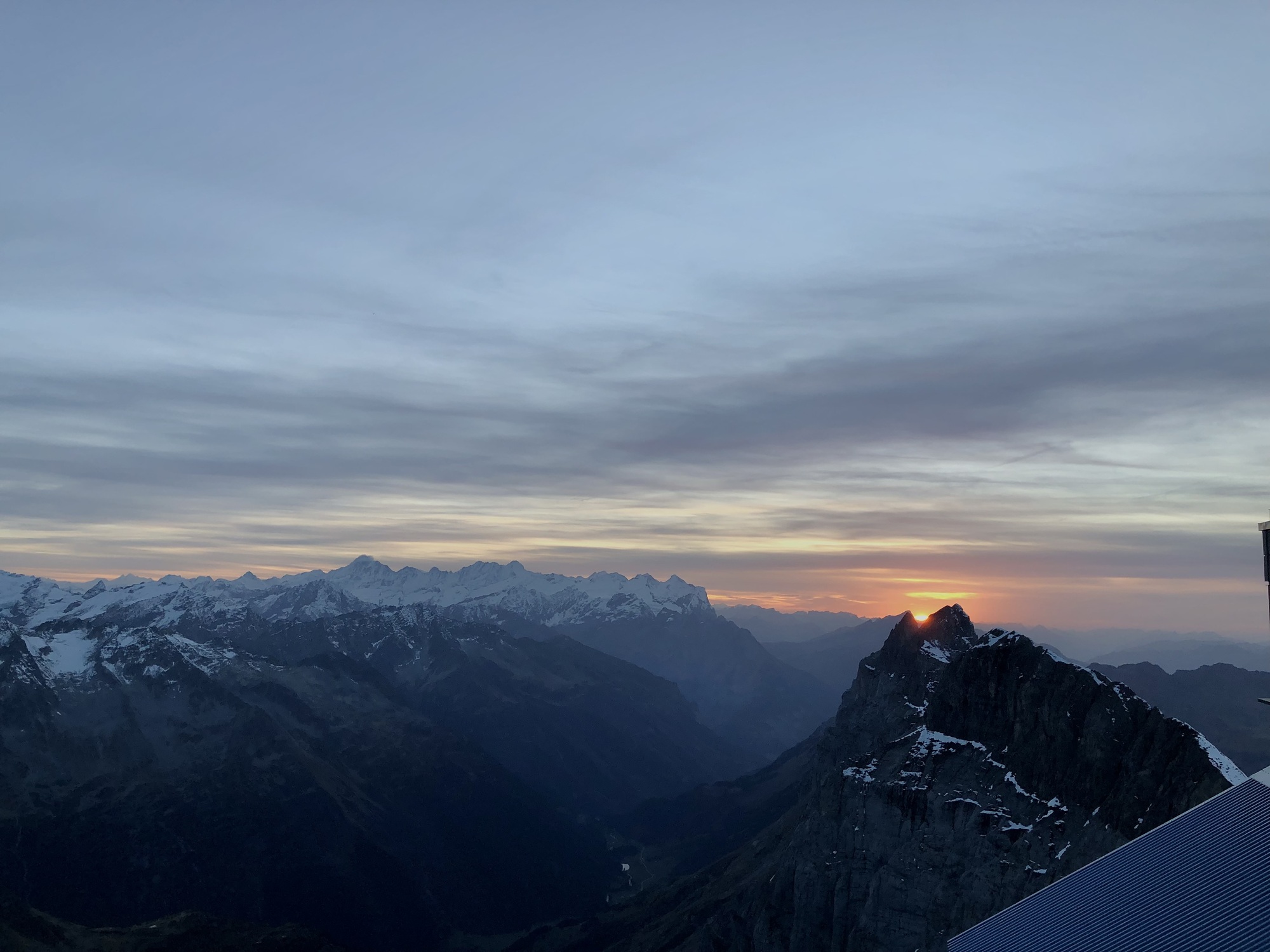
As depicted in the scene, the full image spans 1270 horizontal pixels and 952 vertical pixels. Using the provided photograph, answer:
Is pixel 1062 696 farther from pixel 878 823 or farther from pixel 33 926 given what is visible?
pixel 33 926

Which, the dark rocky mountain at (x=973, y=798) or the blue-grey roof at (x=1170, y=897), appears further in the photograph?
the dark rocky mountain at (x=973, y=798)

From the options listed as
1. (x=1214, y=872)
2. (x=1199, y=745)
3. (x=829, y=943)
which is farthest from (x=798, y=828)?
(x=1214, y=872)

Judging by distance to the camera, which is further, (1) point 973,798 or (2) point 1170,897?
(1) point 973,798

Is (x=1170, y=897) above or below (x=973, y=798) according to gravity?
above

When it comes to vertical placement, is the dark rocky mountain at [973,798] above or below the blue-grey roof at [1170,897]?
below
